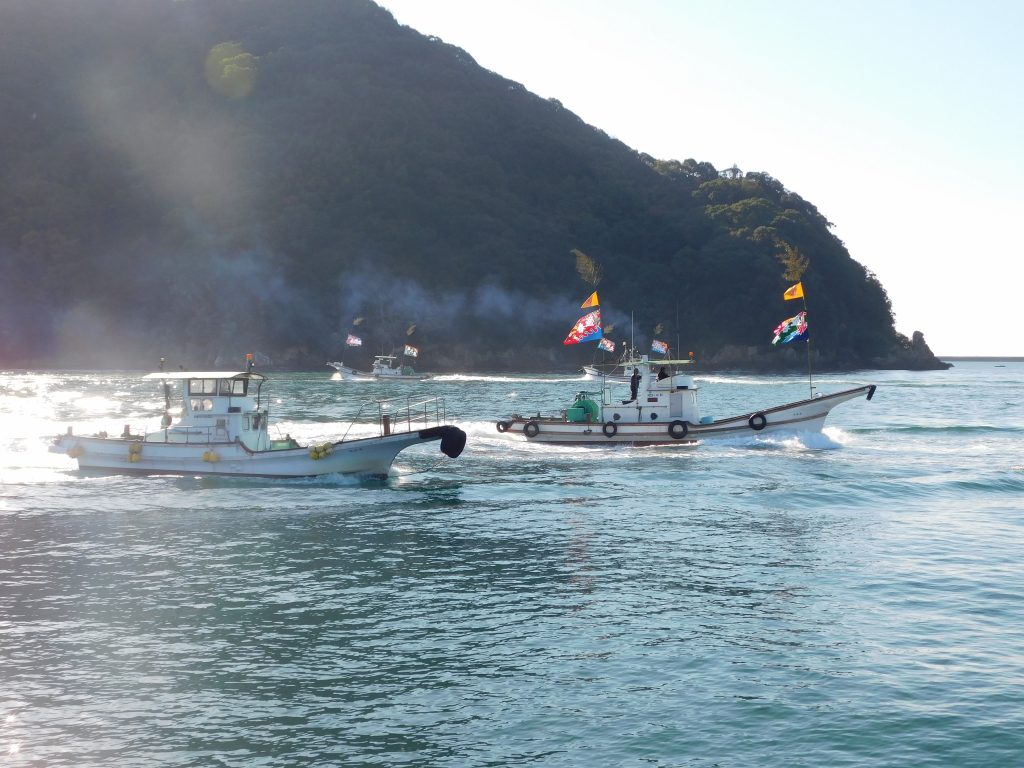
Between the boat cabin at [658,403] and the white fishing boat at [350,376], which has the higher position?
the white fishing boat at [350,376]

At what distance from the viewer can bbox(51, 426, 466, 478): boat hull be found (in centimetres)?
3575

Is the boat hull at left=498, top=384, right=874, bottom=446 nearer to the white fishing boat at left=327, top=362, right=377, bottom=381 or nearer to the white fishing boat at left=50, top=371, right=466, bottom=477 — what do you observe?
the white fishing boat at left=50, top=371, right=466, bottom=477

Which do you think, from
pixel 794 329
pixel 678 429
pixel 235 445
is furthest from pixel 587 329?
pixel 235 445

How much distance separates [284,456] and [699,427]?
915 inches

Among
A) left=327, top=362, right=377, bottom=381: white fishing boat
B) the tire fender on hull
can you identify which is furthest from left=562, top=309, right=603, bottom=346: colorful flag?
left=327, top=362, right=377, bottom=381: white fishing boat

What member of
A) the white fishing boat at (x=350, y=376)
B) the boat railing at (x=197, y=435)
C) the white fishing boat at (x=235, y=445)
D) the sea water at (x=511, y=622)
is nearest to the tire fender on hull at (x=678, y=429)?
the sea water at (x=511, y=622)

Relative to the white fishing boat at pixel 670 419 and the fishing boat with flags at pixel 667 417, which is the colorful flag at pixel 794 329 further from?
the white fishing boat at pixel 670 419

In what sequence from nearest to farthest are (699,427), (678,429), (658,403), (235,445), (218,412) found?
(235,445) < (218,412) < (678,429) < (699,427) < (658,403)

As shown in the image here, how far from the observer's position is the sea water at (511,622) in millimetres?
12586

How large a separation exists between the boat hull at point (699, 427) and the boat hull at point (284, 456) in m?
14.5

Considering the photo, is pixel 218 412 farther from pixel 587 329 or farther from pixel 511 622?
pixel 511 622

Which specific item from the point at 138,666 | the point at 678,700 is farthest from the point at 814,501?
the point at 138,666

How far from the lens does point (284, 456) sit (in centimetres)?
3597

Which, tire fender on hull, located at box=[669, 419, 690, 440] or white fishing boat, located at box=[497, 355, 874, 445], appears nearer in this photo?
tire fender on hull, located at box=[669, 419, 690, 440]
